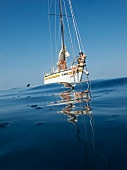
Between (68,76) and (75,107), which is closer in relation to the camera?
(75,107)

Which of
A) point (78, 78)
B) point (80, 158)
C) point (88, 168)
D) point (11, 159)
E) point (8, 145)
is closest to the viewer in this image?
point (88, 168)

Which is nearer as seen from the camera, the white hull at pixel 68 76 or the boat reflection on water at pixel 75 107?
the boat reflection on water at pixel 75 107

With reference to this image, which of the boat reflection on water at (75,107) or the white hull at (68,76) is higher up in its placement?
the white hull at (68,76)

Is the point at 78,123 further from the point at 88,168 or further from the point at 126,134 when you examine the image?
the point at 88,168

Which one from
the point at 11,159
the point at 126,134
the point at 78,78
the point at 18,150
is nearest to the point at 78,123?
the point at 126,134

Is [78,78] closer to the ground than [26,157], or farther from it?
farther from it

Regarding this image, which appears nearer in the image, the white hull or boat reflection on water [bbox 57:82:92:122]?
boat reflection on water [bbox 57:82:92:122]

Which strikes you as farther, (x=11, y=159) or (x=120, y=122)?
(x=120, y=122)

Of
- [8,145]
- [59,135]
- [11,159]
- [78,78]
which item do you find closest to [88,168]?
[11,159]

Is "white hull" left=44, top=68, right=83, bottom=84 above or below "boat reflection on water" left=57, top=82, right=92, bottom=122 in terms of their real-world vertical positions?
above

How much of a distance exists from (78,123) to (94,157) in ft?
7.84

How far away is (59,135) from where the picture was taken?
4.40m

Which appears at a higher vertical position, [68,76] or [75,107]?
[68,76]

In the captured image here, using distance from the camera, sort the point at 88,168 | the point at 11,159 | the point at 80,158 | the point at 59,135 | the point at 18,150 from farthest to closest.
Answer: the point at 59,135
the point at 18,150
the point at 11,159
the point at 80,158
the point at 88,168
